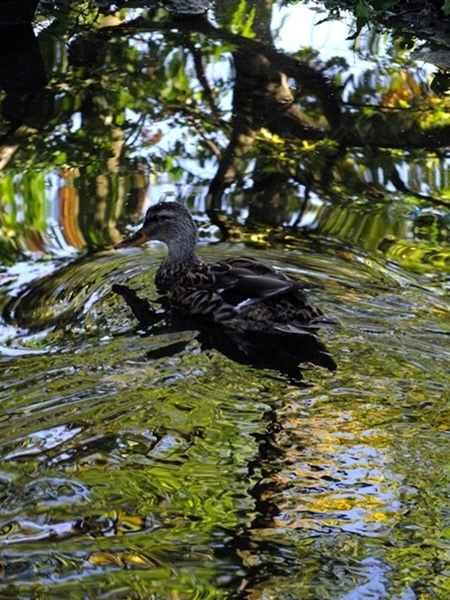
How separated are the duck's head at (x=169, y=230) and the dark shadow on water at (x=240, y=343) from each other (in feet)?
1.57

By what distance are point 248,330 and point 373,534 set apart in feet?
8.27

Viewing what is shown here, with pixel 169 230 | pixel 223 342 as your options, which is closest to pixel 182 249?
pixel 169 230

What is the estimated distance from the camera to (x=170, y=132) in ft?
35.1

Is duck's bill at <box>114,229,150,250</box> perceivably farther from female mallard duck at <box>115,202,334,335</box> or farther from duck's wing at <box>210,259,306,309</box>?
duck's wing at <box>210,259,306,309</box>

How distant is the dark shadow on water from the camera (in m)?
6.59

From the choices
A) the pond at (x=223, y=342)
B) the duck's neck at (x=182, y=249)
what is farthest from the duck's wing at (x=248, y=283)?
the duck's neck at (x=182, y=249)

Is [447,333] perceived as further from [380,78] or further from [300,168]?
→ [380,78]

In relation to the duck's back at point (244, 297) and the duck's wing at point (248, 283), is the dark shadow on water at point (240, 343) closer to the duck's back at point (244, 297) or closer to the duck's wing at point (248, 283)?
the duck's back at point (244, 297)

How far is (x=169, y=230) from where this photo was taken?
314 inches

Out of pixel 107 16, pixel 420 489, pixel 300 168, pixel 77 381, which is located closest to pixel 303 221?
pixel 300 168

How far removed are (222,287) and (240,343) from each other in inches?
18.7

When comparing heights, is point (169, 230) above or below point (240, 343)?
above

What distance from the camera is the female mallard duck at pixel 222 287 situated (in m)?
6.92

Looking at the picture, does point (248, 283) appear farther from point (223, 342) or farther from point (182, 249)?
point (182, 249)
